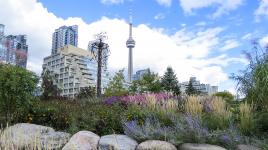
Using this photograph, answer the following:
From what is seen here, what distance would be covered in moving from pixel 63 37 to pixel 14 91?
52.6 meters

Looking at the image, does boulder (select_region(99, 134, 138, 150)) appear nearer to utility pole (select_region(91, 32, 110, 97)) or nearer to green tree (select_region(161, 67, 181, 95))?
utility pole (select_region(91, 32, 110, 97))

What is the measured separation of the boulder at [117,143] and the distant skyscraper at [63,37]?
2064 inches

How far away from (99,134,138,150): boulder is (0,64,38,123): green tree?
3053 mm

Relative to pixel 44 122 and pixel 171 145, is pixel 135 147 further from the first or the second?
pixel 44 122

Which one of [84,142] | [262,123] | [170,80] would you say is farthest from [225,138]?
[170,80]

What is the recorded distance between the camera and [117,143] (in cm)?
624

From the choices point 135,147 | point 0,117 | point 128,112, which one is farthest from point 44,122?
point 135,147

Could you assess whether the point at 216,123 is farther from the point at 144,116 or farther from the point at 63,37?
the point at 63,37

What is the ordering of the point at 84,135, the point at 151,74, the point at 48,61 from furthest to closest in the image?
1. the point at 48,61
2. the point at 151,74
3. the point at 84,135

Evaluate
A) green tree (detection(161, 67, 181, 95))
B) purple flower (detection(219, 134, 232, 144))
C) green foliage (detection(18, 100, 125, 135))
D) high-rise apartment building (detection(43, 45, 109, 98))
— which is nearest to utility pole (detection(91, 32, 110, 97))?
green tree (detection(161, 67, 181, 95))

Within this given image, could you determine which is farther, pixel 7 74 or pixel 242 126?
pixel 7 74

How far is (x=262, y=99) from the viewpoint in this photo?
9.22m

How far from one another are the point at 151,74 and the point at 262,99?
1884 centimetres

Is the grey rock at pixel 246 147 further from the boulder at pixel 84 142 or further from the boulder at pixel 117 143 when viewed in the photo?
the boulder at pixel 84 142
